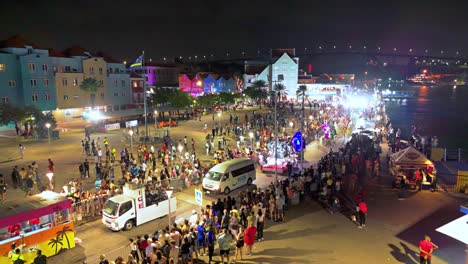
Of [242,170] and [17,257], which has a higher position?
[242,170]

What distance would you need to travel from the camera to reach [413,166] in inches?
768

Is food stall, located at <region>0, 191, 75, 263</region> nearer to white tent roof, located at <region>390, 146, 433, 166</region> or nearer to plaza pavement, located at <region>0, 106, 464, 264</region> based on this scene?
plaza pavement, located at <region>0, 106, 464, 264</region>

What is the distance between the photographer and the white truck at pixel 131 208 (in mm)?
13523

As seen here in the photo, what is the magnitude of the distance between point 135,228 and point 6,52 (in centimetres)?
4227

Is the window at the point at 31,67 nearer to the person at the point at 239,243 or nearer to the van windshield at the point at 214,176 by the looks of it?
the van windshield at the point at 214,176

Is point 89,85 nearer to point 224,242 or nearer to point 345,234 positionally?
point 224,242

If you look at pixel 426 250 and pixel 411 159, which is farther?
pixel 411 159

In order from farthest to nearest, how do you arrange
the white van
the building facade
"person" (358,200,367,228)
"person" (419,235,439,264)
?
the building facade → the white van → "person" (358,200,367,228) → "person" (419,235,439,264)

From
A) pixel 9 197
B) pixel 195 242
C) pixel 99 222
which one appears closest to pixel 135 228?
pixel 99 222

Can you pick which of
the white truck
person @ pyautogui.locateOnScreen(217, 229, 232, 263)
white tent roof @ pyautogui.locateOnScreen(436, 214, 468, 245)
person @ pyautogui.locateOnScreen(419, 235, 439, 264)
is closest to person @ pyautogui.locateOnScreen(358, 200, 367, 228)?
person @ pyautogui.locateOnScreen(419, 235, 439, 264)

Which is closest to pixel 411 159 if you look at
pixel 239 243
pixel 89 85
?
pixel 239 243

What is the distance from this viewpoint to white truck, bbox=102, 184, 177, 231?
13.5 meters

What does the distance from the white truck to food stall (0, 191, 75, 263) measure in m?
1.61

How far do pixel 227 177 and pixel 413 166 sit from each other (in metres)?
10.7
